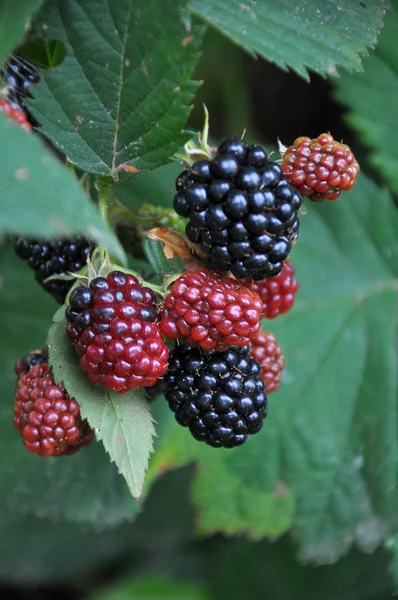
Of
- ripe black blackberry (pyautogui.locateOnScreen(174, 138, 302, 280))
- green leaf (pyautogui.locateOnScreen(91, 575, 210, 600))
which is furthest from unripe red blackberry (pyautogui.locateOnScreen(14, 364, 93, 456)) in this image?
green leaf (pyautogui.locateOnScreen(91, 575, 210, 600))

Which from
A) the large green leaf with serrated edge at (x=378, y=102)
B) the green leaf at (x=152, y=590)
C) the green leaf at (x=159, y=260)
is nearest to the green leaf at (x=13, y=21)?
the green leaf at (x=159, y=260)

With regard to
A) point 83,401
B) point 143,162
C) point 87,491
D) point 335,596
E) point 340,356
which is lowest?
point 335,596

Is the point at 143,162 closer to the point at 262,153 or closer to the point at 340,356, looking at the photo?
the point at 262,153

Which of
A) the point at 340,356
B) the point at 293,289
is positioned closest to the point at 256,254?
the point at 293,289

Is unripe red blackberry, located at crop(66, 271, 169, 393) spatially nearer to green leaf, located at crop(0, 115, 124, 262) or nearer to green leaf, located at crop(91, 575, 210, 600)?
green leaf, located at crop(0, 115, 124, 262)

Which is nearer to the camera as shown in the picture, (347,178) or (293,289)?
(347,178)

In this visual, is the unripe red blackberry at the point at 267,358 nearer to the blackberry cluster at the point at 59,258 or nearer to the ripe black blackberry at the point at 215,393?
the ripe black blackberry at the point at 215,393
